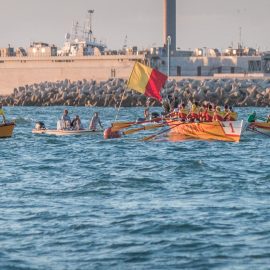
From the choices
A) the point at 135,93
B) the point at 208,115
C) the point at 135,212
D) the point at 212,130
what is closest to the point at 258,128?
the point at 208,115

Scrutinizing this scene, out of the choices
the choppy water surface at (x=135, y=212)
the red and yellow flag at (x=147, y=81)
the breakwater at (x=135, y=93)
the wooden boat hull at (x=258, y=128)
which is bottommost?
the breakwater at (x=135, y=93)

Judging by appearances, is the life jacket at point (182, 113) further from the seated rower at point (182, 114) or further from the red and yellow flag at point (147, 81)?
the red and yellow flag at point (147, 81)

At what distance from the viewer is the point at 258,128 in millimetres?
41719

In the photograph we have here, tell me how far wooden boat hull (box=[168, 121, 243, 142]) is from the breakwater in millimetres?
41396

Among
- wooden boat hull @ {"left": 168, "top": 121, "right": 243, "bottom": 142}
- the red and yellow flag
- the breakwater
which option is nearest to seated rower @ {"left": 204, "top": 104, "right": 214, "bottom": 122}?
wooden boat hull @ {"left": 168, "top": 121, "right": 243, "bottom": 142}

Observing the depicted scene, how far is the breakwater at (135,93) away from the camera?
87500mm

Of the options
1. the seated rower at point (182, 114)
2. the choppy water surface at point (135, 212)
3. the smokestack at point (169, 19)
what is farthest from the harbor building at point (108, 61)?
the choppy water surface at point (135, 212)

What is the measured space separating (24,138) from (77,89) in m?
56.1

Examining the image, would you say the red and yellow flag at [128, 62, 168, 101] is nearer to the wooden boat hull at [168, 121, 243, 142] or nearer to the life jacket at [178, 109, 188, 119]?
the wooden boat hull at [168, 121, 243, 142]

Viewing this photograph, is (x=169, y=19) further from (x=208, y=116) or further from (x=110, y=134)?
(x=208, y=116)

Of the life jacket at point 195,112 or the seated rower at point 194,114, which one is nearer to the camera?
the seated rower at point 194,114

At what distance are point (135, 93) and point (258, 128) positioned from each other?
163 feet

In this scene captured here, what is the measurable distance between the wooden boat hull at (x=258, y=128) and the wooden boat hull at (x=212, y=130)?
1.97 meters

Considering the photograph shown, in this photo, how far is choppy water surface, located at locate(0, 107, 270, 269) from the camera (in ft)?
52.0
